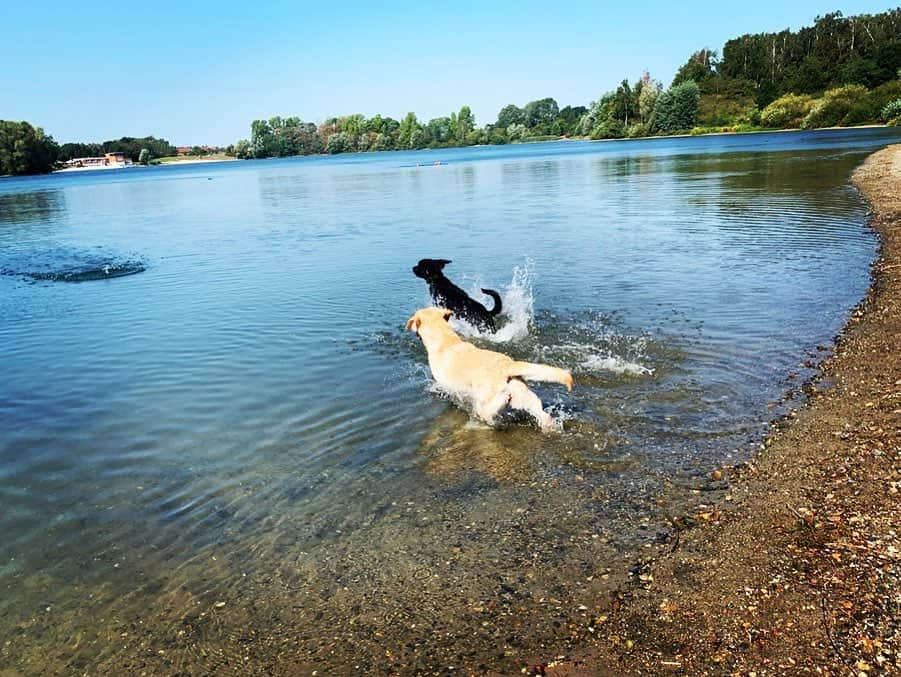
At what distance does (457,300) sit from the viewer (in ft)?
33.9

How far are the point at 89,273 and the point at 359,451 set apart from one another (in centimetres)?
1504

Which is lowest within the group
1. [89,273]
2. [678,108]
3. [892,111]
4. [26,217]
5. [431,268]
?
[89,273]

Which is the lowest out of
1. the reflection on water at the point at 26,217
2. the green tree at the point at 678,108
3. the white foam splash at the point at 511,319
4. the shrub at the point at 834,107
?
the white foam splash at the point at 511,319

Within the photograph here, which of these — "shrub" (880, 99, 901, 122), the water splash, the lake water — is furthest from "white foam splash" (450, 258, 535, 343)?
"shrub" (880, 99, 901, 122)

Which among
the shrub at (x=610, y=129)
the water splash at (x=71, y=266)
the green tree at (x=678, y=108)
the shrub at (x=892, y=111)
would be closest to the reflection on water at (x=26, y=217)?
the water splash at (x=71, y=266)

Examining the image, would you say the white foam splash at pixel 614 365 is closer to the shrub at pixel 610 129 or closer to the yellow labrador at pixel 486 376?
the yellow labrador at pixel 486 376

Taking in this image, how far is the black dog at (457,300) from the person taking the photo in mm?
10062

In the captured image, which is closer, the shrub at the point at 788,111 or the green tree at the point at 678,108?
the shrub at the point at 788,111

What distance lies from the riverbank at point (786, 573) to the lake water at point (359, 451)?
0.80ft

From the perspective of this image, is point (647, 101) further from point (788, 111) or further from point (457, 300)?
point (457, 300)

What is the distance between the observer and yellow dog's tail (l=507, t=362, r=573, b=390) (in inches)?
217

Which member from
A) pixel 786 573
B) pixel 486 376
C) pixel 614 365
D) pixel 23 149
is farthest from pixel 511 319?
pixel 23 149

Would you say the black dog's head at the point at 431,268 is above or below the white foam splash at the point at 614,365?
above

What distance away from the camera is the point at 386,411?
736cm
